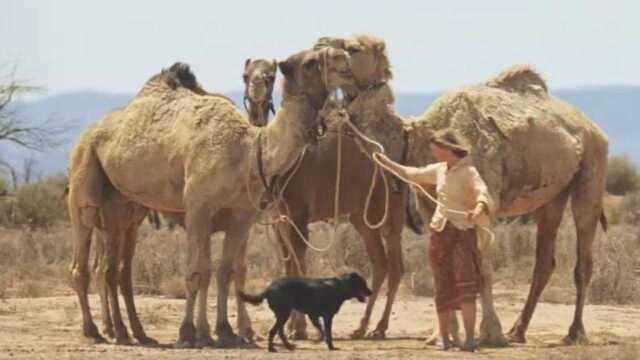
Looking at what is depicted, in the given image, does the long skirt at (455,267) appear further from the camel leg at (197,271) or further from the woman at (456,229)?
the camel leg at (197,271)

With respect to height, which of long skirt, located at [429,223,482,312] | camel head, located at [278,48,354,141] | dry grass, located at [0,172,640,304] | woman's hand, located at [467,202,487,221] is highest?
camel head, located at [278,48,354,141]

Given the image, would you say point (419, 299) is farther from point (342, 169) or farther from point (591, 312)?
point (342, 169)

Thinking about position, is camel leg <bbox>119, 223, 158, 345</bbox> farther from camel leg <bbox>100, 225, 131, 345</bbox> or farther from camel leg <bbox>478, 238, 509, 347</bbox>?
camel leg <bbox>478, 238, 509, 347</bbox>

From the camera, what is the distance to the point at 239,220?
50.5 ft

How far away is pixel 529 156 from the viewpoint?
1627cm

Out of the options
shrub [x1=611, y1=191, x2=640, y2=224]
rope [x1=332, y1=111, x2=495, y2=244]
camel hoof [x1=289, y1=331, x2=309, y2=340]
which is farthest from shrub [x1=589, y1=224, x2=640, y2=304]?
shrub [x1=611, y1=191, x2=640, y2=224]

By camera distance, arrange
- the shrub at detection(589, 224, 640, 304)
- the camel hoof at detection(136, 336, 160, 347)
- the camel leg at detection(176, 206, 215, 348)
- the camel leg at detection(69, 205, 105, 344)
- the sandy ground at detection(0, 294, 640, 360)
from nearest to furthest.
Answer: the sandy ground at detection(0, 294, 640, 360) → the camel leg at detection(176, 206, 215, 348) → the camel hoof at detection(136, 336, 160, 347) → the camel leg at detection(69, 205, 105, 344) → the shrub at detection(589, 224, 640, 304)

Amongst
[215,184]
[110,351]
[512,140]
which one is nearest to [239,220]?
[215,184]

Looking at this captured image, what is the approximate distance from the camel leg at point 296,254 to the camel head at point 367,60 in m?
1.43

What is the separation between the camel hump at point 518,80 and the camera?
16922mm

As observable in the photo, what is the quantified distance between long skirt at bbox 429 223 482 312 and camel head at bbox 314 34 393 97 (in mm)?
2791

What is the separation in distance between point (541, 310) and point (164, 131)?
641 cm

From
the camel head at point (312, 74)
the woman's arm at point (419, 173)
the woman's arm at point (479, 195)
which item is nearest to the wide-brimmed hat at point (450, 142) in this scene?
the woman's arm at point (479, 195)

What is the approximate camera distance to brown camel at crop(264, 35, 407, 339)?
16.8 metres
